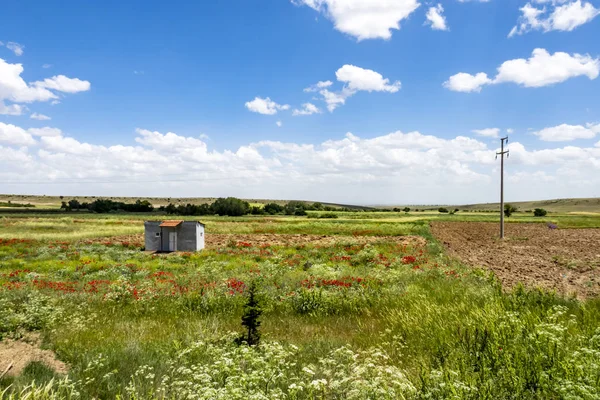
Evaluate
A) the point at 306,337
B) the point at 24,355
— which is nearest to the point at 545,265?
the point at 306,337

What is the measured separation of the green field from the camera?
4.02 metres

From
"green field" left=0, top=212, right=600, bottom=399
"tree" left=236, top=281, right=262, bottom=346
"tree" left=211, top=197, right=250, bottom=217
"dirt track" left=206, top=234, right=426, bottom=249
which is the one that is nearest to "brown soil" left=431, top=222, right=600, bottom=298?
"green field" left=0, top=212, right=600, bottom=399

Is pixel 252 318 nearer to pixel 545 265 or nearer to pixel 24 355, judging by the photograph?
pixel 24 355

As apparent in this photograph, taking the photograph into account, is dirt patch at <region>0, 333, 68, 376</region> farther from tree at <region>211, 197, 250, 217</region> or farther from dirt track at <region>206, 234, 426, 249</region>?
tree at <region>211, 197, 250, 217</region>

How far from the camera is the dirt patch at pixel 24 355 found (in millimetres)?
5955

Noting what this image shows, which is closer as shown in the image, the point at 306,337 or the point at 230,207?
the point at 306,337

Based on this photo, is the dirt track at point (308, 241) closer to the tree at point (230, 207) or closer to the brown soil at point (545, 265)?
the brown soil at point (545, 265)

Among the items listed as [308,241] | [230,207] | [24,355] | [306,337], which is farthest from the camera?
[230,207]

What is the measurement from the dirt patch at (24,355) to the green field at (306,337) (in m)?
0.21

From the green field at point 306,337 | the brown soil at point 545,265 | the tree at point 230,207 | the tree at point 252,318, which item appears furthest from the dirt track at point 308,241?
the tree at point 230,207

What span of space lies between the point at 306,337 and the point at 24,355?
6072mm

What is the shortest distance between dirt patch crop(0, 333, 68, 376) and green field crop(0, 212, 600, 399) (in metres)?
0.21

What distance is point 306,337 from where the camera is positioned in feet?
25.7

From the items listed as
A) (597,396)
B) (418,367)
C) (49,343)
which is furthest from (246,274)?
(597,396)
